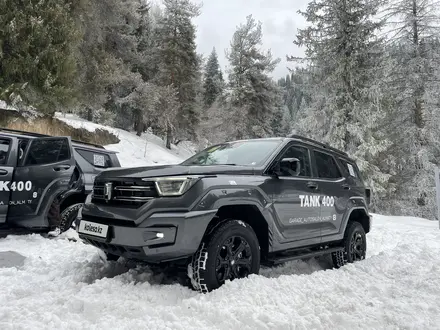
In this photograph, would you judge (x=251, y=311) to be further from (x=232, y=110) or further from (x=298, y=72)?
(x=232, y=110)

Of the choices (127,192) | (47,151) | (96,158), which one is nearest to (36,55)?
(96,158)

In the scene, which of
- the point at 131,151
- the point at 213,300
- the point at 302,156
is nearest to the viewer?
the point at 213,300

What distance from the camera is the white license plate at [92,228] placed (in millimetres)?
3480

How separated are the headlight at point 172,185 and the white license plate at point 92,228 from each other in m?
0.69

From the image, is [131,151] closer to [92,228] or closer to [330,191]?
[330,191]

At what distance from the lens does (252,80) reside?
28031mm

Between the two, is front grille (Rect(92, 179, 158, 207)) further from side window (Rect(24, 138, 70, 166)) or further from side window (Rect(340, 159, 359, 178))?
side window (Rect(340, 159, 359, 178))

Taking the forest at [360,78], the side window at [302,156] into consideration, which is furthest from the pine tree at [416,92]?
the side window at [302,156]

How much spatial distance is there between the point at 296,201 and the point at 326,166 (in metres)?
1.32

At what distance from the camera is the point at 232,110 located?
88.4 ft

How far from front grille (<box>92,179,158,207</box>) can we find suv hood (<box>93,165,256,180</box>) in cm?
6

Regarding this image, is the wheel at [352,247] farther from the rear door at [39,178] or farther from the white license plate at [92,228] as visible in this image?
the rear door at [39,178]

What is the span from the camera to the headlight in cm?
337

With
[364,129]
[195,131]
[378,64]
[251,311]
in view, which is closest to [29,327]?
[251,311]
